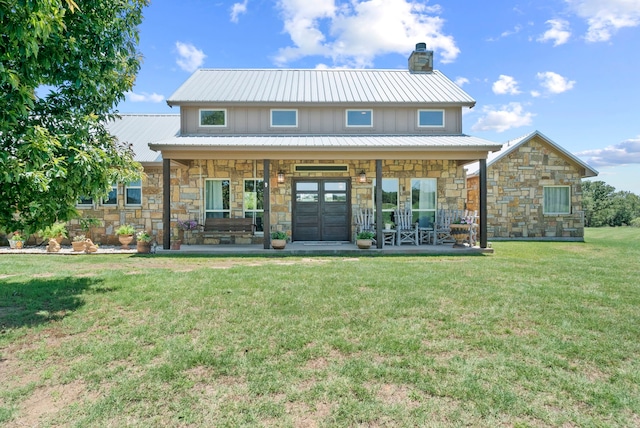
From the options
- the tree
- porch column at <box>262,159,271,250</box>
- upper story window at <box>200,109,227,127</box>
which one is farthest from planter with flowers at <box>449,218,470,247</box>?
the tree

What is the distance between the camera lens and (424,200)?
1177 centimetres

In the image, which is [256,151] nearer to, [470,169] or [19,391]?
[19,391]

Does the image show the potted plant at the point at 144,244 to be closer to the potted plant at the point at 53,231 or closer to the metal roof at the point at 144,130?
the potted plant at the point at 53,231

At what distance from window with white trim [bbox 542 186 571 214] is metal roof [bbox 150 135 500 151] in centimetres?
503

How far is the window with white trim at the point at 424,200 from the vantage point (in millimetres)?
11742

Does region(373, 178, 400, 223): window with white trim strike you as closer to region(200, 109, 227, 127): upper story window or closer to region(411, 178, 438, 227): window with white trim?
region(411, 178, 438, 227): window with white trim

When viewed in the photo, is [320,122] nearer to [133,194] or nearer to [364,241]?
[364,241]

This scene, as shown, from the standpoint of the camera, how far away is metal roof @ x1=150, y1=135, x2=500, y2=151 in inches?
374

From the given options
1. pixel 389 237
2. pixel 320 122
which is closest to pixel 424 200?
pixel 389 237

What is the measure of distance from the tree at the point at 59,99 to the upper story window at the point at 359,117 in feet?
24.9

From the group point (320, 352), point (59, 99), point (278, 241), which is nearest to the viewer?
point (320, 352)

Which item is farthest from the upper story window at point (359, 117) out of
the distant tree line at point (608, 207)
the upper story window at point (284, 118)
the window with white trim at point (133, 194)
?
the distant tree line at point (608, 207)

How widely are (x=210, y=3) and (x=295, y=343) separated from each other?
11.1 metres

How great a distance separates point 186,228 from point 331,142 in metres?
5.41
